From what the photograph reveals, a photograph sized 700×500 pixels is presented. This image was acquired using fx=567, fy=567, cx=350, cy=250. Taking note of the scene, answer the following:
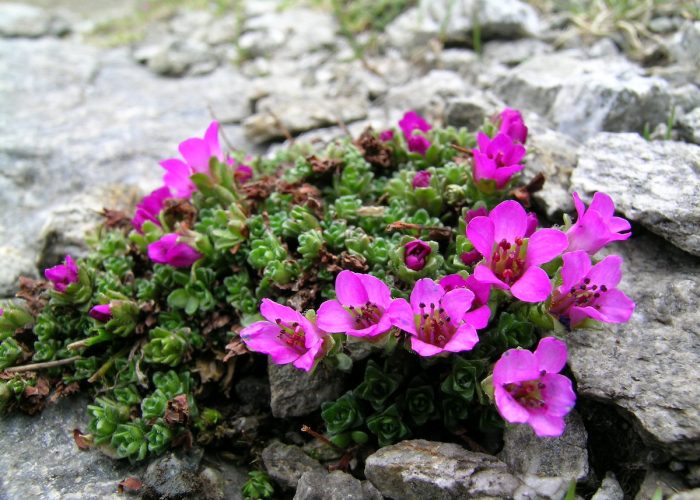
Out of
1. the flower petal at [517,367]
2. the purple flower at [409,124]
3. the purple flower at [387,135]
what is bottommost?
the flower petal at [517,367]

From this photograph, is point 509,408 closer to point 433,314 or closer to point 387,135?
point 433,314

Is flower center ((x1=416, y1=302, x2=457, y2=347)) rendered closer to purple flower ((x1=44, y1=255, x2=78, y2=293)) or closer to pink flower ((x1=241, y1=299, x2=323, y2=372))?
pink flower ((x1=241, y1=299, x2=323, y2=372))

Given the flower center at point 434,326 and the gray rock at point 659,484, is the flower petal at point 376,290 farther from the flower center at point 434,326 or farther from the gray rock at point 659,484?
the gray rock at point 659,484

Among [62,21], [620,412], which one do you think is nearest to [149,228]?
[620,412]

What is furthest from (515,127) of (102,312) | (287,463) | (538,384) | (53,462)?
(53,462)

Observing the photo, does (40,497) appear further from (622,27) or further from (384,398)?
(622,27)

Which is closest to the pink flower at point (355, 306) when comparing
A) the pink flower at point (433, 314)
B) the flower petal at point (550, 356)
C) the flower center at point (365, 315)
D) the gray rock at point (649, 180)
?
the flower center at point (365, 315)
